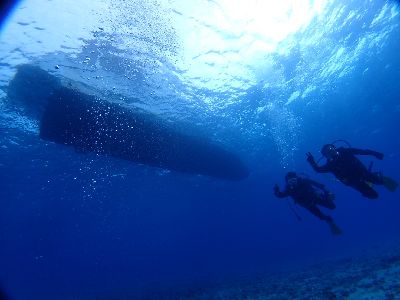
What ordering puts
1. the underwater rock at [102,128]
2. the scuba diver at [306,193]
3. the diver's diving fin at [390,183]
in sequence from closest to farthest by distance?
1. the diver's diving fin at [390,183]
2. the scuba diver at [306,193]
3. the underwater rock at [102,128]

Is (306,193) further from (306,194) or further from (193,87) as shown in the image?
(193,87)

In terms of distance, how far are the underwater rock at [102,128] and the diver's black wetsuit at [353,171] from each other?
8587mm

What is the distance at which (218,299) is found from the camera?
37.7 feet

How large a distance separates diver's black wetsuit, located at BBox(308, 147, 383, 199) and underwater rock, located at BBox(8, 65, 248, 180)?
8587mm

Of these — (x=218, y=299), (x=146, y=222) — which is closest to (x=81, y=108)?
(x=218, y=299)

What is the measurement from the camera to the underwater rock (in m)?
12.0

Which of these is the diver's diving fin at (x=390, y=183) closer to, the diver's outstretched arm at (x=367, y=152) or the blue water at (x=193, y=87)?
the diver's outstretched arm at (x=367, y=152)

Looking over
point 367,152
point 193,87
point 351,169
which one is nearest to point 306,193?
point 351,169

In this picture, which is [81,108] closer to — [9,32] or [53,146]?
[9,32]

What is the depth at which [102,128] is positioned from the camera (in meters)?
13.6

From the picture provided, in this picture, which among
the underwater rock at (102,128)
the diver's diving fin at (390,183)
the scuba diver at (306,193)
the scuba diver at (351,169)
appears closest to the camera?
the diver's diving fin at (390,183)

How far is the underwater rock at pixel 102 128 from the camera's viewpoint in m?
12.0

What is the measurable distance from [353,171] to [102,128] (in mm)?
10659

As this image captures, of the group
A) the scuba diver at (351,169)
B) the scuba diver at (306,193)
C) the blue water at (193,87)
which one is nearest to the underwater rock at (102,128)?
the blue water at (193,87)
